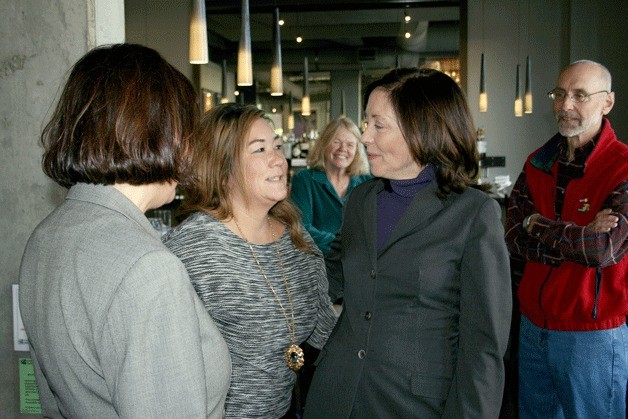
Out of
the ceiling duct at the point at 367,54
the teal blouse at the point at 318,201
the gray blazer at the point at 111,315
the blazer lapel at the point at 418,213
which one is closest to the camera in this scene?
the gray blazer at the point at 111,315

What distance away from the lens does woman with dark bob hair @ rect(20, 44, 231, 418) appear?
38.6 inches

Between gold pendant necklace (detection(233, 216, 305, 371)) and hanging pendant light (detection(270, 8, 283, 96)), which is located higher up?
hanging pendant light (detection(270, 8, 283, 96))

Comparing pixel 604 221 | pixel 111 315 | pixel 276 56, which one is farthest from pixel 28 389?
pixel 276 56

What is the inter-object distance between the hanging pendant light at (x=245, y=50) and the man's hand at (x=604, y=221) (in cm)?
255

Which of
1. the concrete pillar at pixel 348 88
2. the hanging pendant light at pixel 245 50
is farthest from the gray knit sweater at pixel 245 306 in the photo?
the concrete pillar at pixel 348 88

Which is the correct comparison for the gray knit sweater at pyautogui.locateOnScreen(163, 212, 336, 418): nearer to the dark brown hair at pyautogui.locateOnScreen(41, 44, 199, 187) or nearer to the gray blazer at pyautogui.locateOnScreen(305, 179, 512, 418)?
the gray blazer at pyautogui.locateOnScreen(305, 179, 512, 418)

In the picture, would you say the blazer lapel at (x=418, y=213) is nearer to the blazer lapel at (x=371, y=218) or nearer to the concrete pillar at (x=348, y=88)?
the blazer lapel at (x=371, y=218)

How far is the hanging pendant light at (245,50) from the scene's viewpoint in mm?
3879

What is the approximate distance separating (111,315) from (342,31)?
12363 mm

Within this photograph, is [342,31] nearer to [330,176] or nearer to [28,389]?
[330,176]

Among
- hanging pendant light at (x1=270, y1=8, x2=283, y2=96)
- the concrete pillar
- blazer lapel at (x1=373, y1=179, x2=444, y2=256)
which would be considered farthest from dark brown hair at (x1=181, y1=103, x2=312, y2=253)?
the concrete pillar

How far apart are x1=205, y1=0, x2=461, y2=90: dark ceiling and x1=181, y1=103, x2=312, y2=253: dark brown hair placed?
5.92 m

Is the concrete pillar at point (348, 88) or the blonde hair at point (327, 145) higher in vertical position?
the concrete pillar at point (348, 88)

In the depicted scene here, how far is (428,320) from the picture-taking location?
1.67 m
